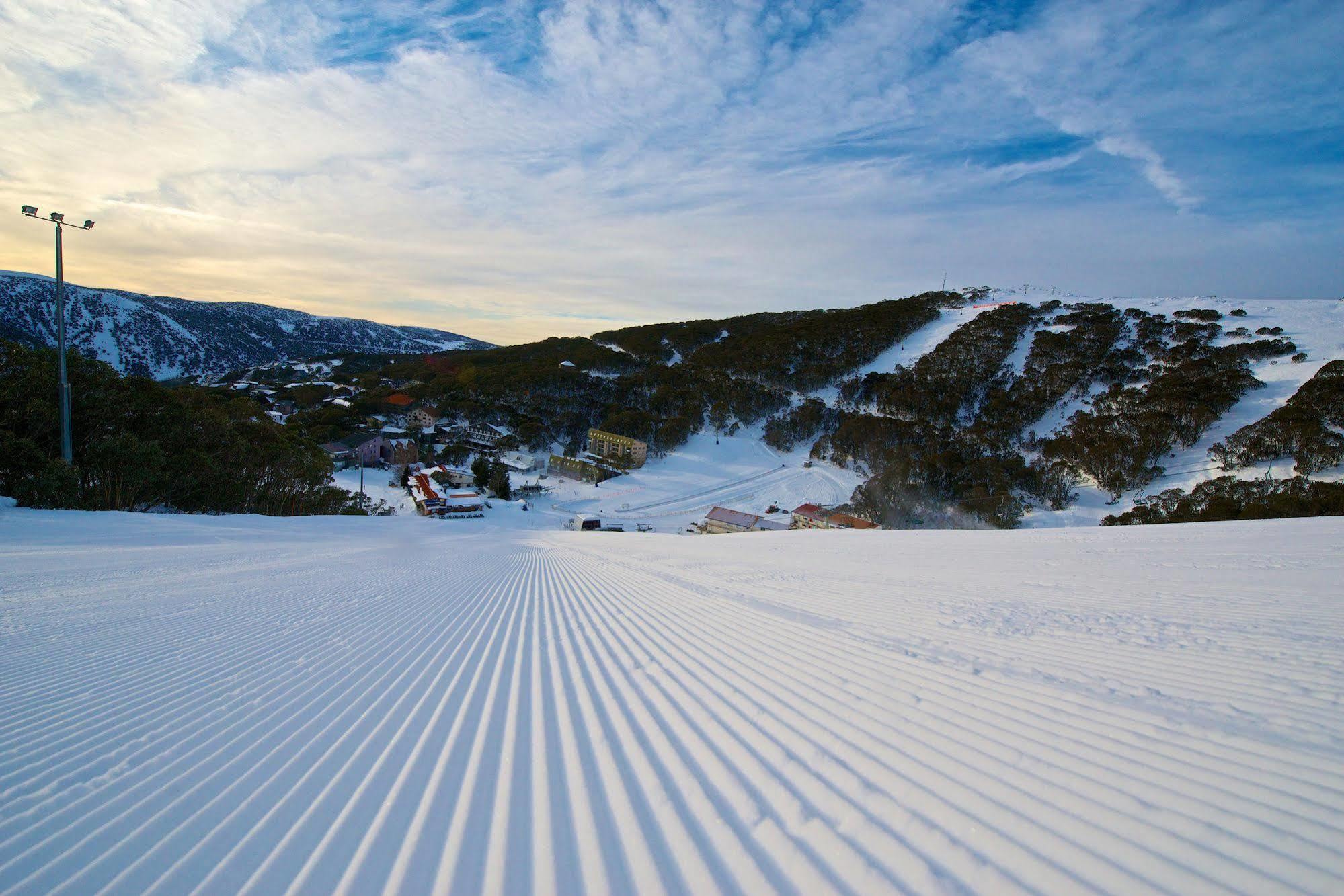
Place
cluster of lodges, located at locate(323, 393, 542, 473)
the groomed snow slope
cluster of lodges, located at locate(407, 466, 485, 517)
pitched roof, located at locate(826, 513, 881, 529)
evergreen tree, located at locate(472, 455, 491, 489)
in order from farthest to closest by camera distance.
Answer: cluster of lodges, located at locate(323, 393, 542, 473) < evergreen tree, located at locate(472, 455, 491, 489) < cluster of lodges, located at locate(407, 466, 485, 517) < pitched roof, located at locate(826, 513, 881, 529) < the groomed snow slope

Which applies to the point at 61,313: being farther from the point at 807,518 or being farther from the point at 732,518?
the point at 807,518

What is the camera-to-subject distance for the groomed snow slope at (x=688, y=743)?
1.69 m

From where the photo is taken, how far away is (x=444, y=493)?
1211 inches

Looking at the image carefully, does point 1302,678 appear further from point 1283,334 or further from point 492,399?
point 1283,334

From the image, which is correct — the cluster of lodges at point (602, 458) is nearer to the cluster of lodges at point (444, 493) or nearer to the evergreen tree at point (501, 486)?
the evergreen tree at point (501, 486)

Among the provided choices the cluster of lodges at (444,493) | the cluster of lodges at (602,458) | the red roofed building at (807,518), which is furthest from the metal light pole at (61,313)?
the cluster of lodges at (602,458)

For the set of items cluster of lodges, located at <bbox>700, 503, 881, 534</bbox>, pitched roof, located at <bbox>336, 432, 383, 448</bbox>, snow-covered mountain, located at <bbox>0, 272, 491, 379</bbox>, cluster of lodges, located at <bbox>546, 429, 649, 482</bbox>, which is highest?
snow-covered mountain, located at <bbox>0, 272, 491, 379</bbox>

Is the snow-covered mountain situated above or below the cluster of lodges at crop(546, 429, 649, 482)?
above

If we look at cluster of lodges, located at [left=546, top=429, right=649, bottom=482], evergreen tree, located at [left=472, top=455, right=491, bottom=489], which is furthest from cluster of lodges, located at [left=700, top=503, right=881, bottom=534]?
evergreen tree, located at [left=472, top=455, right=491, bottom=489]

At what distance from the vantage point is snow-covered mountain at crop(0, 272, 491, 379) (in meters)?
80.6

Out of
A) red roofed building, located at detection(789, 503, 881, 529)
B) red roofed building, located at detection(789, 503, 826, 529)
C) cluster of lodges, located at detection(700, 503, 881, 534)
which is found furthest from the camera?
red roofed building, located at detection(789, 503, 826, 529)

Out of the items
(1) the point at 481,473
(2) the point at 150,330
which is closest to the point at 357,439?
(1) the point at 481,473

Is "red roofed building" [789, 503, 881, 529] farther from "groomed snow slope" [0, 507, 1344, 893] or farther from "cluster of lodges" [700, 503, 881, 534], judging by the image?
"groomed snow slope" [0, 507, 1344, 893]

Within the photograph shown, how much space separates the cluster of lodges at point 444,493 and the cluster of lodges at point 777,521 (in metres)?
11.8
